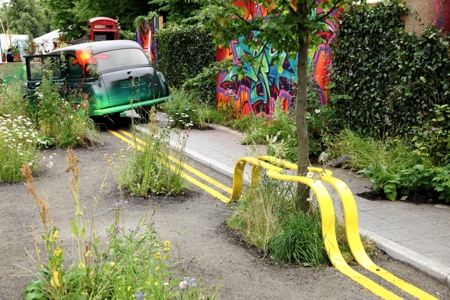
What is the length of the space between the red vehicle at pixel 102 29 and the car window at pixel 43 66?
10.8m

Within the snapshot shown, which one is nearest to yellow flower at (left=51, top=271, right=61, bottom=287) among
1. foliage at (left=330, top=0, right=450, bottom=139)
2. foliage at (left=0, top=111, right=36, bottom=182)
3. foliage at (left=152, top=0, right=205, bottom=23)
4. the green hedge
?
foliage at (left=0, top=111, right=36, bottom=182)

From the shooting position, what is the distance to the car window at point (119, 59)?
13.0m

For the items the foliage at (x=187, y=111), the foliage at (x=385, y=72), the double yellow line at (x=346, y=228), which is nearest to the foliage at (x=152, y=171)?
the double yellow line at (x=346, y=228)

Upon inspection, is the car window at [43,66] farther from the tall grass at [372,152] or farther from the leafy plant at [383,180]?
the leafy plant at [383,180]

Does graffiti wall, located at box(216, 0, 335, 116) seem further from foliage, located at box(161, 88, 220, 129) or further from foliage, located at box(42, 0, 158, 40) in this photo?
foliage, located at box(42, 0, 158, 40)

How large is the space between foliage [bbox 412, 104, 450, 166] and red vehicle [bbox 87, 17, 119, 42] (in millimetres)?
19773

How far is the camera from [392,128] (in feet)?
26.2

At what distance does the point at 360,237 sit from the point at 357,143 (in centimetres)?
336

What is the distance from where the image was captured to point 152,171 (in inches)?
282

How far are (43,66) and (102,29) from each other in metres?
11.8

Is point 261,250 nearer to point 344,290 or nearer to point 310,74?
point 344,290

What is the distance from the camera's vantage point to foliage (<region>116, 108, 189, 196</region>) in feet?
23.3

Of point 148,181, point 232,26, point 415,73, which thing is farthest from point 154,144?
point 415,73

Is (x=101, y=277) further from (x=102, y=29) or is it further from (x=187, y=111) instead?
(x=102, y=29)
